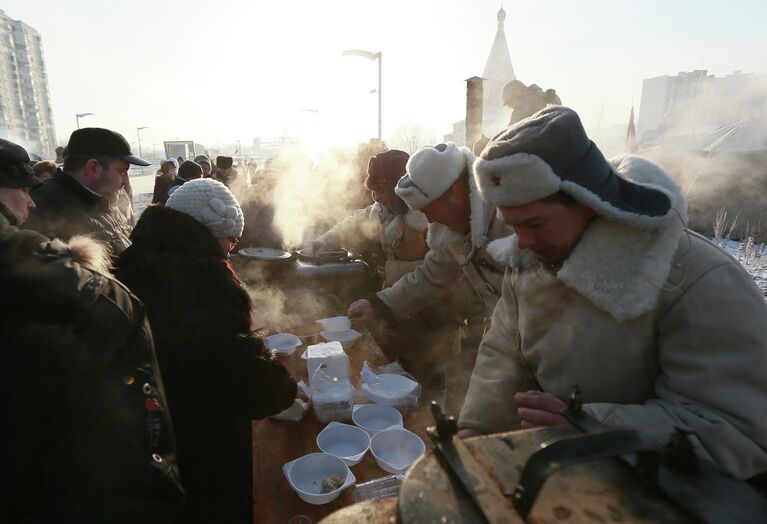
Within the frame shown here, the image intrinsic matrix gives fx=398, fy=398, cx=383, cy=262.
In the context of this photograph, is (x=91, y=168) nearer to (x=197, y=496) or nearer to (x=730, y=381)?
(x=197, y=496)

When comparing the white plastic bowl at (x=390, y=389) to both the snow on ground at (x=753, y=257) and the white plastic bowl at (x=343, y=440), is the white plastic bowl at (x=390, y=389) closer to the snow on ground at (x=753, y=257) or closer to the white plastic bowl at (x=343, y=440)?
the white plastic bowl at (x=343, y=440)

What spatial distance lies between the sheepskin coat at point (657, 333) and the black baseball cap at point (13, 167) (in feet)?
8.13

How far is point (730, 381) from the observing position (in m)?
1.23

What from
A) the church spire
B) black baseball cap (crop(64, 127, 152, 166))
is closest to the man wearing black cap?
black baseball cap (crop(64, 127, 152, 166))

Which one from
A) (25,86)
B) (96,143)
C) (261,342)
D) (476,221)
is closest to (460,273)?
(476,221)

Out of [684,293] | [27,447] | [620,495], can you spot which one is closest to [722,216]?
[684,293]

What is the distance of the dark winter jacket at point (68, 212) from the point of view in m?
3.37

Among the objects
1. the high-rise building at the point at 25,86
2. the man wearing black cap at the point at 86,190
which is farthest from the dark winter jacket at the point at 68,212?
the high-rise building at the point at 25,86

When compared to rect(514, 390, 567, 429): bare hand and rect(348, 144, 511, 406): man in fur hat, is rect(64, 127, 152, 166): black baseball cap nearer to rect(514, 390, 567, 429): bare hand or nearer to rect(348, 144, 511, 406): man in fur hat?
rect(348, 144, 511, 406): man in fur hat

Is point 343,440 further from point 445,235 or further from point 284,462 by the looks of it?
point 445,235

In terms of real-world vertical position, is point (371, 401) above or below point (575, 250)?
below

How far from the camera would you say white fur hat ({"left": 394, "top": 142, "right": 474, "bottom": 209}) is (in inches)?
109

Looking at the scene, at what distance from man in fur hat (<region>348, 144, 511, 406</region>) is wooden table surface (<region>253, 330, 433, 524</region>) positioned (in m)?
0.95

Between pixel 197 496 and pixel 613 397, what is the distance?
6.36ft
